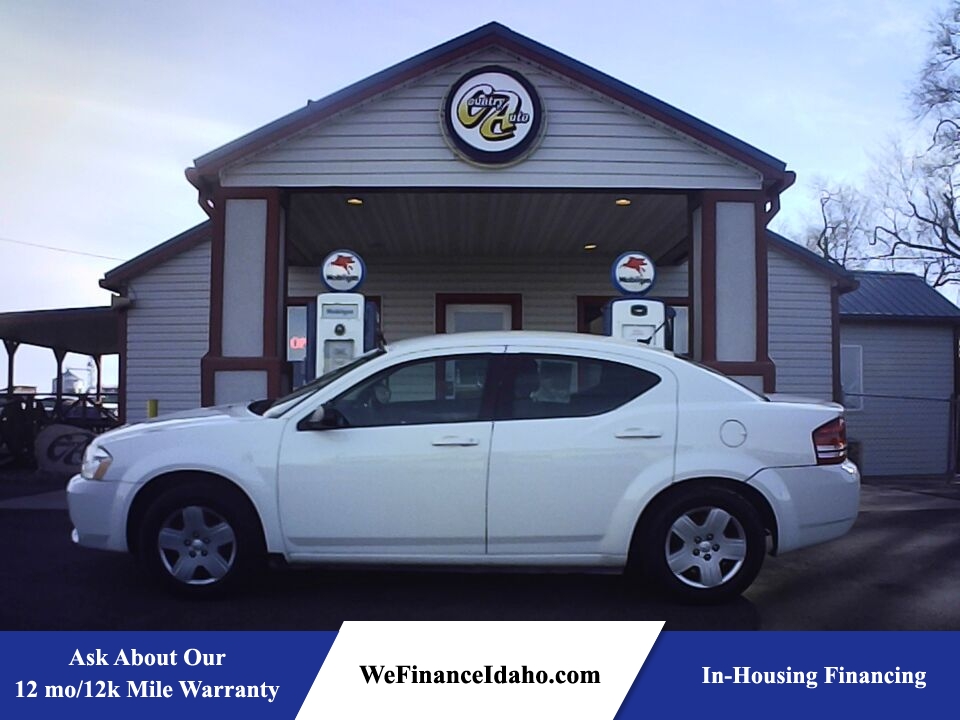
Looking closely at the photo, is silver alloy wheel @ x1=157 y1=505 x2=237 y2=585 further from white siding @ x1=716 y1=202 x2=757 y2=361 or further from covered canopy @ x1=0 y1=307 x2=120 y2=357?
covered canopy @ x1=0 y1=307 x2=120 y2=357

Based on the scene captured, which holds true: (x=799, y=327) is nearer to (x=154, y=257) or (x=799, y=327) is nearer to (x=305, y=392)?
(x=154, y=257)

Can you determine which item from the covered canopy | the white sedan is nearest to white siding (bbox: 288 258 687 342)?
the covered canopy

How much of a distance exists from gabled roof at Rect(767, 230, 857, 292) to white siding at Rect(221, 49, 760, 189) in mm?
6028

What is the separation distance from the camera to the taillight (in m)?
4.79

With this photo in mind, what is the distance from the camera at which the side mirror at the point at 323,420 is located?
468 cm

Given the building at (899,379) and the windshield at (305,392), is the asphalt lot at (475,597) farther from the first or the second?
the building at (899,379)

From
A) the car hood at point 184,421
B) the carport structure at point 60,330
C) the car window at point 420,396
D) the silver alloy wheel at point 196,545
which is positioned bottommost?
the silver alloy wheel at point 196,545

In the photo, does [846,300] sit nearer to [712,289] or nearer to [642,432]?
[712,289]

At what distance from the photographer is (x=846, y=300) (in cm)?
1773

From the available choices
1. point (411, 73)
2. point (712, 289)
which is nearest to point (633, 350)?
point (712, 289)

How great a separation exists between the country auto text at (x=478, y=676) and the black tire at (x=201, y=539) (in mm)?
1102

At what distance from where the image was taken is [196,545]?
15.4 ft

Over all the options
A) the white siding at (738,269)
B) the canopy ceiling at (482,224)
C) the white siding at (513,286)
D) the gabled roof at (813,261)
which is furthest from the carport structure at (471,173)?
the gabled roof at (813,261)

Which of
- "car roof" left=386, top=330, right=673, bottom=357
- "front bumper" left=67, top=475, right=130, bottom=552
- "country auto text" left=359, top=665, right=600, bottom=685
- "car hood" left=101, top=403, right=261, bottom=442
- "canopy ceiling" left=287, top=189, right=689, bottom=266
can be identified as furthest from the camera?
"canopy ceiling" left=287, top=189, right=689, bottom=266
